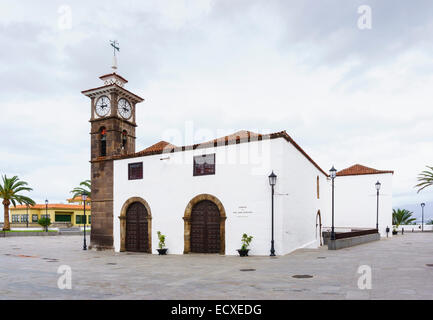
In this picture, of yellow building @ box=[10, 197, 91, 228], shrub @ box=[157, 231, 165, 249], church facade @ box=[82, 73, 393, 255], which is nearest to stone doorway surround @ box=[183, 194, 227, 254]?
church facade @ box=[82, 73, 393, 255]

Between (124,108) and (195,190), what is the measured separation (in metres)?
9.01

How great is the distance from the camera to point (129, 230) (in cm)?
2153

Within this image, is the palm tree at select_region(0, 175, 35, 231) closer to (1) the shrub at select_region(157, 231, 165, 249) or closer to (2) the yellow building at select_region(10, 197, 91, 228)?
(2) the yellow building at select_region(10, 197, 91, 228)

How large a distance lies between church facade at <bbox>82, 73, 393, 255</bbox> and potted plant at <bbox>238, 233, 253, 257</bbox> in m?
0.32

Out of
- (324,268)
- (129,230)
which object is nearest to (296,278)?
(324,268)

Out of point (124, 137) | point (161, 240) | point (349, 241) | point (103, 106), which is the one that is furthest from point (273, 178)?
point (103, 106)

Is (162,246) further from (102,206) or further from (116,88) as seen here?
(116,88)

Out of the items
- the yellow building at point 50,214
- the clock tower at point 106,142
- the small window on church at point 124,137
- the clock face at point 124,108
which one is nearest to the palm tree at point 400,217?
the small window on church at point 124,137

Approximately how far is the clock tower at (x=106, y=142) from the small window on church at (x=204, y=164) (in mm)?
6230

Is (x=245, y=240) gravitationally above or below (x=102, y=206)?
below

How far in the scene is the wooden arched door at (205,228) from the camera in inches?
718

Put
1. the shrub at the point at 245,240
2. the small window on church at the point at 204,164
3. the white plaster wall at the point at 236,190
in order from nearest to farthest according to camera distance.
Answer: the shrub at the point at 245,240 → the white plaster wall at the point at 236,190 → the small window on church at the point at 204,164

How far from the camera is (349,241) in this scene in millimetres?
20375

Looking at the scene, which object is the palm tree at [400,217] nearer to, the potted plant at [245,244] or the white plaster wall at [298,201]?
the white plaster wall at [298,201]
